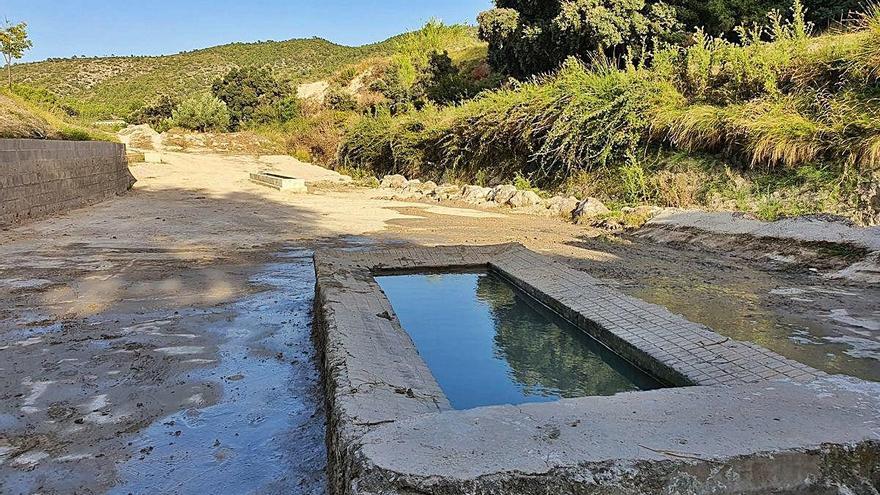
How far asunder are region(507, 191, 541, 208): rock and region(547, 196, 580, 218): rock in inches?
16.0

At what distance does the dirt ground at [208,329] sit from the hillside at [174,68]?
3707 cm

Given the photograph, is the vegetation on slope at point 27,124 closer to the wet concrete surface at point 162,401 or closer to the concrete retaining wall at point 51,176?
the concrete retaining wall at point 51,176

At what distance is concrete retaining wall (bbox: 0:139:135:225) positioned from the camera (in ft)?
31.4

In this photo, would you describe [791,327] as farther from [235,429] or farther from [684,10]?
[684,10]

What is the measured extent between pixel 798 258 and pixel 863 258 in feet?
2.23

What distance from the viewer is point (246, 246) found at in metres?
8.50

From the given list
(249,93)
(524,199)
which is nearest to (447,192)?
(524,199)

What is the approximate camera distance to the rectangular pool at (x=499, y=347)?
11.7ft

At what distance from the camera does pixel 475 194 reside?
47.2ft

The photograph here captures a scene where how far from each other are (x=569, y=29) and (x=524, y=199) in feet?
20.3

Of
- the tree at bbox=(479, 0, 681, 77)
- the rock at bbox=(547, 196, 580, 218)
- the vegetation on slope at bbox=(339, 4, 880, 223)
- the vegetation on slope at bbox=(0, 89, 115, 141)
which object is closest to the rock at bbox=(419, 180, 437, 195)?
the vegetation on slope at bbox=(339, 4, 880, 223)

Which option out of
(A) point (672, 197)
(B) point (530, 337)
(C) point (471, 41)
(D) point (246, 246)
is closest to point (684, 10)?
(A) point (672, 197)

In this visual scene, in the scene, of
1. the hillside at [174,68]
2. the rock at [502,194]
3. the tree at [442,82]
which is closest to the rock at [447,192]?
the rock at [502,194]

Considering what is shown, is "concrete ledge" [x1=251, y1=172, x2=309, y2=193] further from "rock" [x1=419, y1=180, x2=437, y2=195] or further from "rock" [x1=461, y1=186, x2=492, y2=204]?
"rock" [x1=461, y1=186, x2=492, y2=204]
